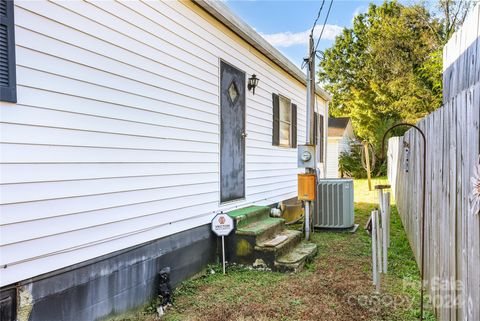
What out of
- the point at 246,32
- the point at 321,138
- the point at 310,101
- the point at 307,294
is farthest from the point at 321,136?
the point at 307,294

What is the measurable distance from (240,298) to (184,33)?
2815mm

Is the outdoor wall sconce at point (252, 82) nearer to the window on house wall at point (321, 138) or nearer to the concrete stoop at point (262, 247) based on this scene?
the concrete stoop at point (262, 247)

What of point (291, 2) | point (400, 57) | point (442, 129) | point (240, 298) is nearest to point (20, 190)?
point (240, 298)

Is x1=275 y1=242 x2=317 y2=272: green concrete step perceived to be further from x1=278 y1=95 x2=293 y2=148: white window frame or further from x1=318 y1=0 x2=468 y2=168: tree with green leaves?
x1=318 y1=0 x2=468 y2=168: tree with green leaves

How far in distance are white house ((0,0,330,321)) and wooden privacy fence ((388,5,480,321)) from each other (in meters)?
2.39

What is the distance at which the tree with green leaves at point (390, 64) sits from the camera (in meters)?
19.4

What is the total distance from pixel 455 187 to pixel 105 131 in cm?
248

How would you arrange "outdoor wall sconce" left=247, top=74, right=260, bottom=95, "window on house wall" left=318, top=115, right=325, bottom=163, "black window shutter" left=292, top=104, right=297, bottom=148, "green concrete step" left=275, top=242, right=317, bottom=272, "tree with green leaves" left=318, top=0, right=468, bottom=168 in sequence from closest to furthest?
"green concrete step" left=275, top=242, right=317, bottom=272
"outdoor wall sconce" left=247, top=74, right=260, bottom=95
"black window shutter" left=292, top=104, right=297, bottom=148
"window on house wall" left=318, top=115, right=325, bottom=163
"tree with green leaves" left=318, top=0, right=468, bottom=168

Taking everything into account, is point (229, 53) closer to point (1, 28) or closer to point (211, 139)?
point (211, 139)

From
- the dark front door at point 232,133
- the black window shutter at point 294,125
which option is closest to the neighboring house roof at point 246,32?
the dark front door at point 232,133

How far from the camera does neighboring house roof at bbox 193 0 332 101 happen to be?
4229mm

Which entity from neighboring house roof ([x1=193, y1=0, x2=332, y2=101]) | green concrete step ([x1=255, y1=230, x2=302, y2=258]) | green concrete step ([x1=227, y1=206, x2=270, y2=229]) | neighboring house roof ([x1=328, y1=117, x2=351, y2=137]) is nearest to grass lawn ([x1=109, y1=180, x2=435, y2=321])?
green concrete step ([x1=255, y1=230, x2=302, y2=258])

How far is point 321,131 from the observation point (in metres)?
10.6

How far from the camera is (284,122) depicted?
732cm
